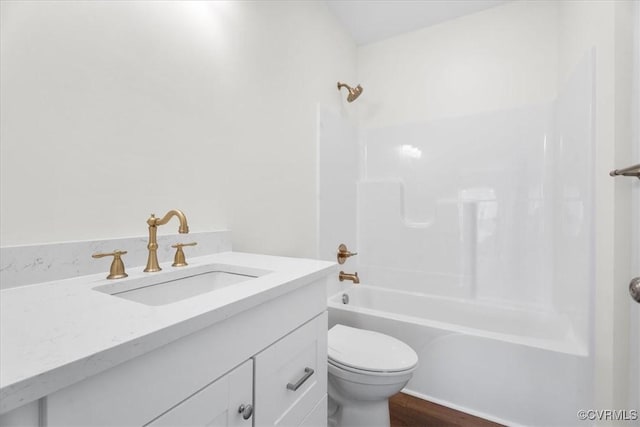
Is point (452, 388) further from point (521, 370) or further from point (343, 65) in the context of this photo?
point (343, 65)

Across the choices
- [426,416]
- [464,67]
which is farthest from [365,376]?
[464,67]

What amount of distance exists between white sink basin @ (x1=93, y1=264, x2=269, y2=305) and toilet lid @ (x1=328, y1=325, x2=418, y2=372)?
25.2 inches

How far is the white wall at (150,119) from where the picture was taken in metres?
0.76

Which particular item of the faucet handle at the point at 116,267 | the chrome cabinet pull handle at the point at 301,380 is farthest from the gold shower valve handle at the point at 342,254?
the faucet handle at the point at 116,267

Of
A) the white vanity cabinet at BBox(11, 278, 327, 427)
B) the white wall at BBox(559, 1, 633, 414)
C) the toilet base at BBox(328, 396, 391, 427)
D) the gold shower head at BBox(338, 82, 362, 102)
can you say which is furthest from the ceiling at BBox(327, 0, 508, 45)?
the toilet base at BBox(328, 396, 391, 427)

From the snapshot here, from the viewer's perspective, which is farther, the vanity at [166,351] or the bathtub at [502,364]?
the bathtub at [502,364]

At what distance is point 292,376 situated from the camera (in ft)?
2.62

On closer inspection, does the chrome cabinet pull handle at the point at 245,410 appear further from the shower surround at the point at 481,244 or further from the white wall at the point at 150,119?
the shower surround at the point at 481,244

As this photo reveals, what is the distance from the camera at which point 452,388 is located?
157 cm

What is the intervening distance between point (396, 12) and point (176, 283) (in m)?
2.36

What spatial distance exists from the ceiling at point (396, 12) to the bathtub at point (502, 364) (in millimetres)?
2150

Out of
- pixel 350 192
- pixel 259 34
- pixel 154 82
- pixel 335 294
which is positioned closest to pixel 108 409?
pixel 154 82

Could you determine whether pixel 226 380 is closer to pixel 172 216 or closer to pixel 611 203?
pixel 172 216

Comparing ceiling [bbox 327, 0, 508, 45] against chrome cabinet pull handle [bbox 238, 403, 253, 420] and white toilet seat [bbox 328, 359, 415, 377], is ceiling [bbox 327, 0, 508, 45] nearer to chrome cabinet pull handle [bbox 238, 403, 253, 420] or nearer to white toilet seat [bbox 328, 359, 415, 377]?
white toilet seat [bbox 328, 359, 415, 377]
